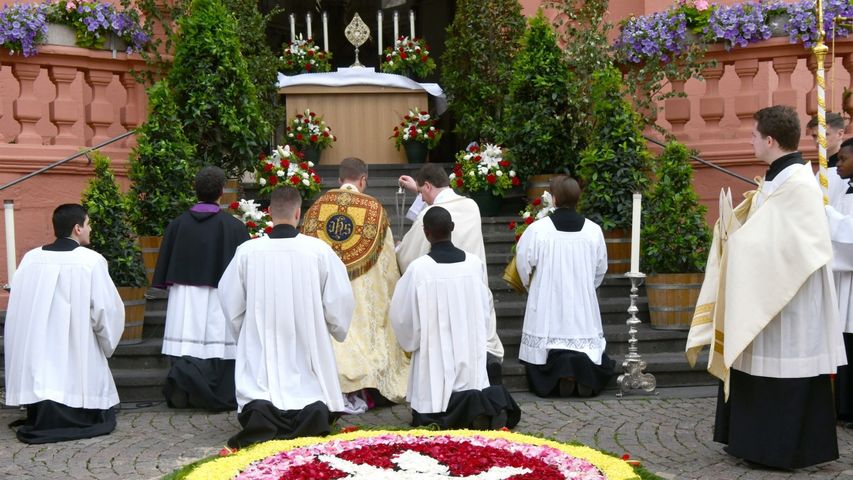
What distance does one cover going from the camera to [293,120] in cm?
1333

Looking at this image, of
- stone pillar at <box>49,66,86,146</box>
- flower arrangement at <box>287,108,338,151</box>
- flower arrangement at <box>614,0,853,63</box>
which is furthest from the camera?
flower arrangement at <box>287,108,338,151</box>

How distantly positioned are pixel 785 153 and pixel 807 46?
4.71m

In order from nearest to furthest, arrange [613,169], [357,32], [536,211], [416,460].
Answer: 1. [416,460]
2. [613,169]
3. [536,211]
4. [357,32]

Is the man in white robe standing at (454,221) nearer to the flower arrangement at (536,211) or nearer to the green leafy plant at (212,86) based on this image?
the flower arrangement at (536,211)

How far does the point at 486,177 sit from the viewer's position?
11648 millimetres

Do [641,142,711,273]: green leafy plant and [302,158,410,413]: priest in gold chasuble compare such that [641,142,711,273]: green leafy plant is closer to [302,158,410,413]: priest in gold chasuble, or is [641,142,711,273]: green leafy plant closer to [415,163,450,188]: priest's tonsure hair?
[415,163,450,188]: priest's tonsure hair

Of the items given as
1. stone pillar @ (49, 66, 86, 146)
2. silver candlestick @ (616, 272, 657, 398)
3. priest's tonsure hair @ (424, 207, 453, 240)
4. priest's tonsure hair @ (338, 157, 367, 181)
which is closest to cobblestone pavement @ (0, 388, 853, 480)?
silver candlestick @ (616, 272, 657, 398)

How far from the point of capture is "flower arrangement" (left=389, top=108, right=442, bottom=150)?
13.5 metres

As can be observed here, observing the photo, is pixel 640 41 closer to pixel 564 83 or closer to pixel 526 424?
pixel 564 83

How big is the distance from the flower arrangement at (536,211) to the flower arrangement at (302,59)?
14.8ft

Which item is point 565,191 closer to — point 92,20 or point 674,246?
point 674,246

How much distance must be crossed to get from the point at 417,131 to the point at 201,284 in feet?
17.1

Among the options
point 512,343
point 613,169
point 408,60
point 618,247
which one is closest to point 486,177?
point 613,169

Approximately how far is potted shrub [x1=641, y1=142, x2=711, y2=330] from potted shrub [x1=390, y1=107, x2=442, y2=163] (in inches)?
163
